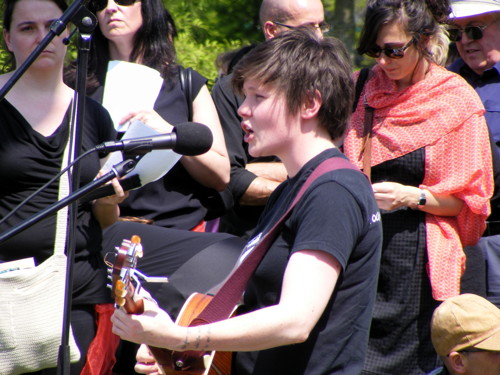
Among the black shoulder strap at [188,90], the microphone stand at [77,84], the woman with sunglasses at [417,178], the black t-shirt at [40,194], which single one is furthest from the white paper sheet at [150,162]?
the woman with sunglasses at [417,178]

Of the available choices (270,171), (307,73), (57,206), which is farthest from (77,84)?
(270,171)

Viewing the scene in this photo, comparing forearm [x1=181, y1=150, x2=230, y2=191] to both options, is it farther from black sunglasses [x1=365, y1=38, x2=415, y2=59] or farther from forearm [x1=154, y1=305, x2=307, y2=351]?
forearm [x1=154, y1=305, x2=307, y2=351]

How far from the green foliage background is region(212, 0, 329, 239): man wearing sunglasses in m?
1.42

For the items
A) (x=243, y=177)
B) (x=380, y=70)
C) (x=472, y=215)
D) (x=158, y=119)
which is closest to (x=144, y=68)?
(x=158, y=119)

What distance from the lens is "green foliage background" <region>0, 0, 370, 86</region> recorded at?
5.66 metres

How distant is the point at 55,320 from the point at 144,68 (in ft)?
3.87

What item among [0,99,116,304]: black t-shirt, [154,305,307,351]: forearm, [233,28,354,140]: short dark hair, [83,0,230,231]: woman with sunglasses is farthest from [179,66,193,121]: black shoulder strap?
[154,305,307,351]: forearm

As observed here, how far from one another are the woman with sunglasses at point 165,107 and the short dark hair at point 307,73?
1151 mm

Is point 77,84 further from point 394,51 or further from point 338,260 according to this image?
point 394,51

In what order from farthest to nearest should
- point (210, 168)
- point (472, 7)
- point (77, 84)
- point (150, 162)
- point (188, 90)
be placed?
point (472, 7), point (188, 90), point (210, 168), point (150, 162), point (77, 84)

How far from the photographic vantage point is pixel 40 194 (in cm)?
309

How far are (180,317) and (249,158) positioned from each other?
5.39 ft

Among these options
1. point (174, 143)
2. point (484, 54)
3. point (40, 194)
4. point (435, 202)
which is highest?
point (174, 143)

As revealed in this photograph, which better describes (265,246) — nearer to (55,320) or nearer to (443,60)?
(55,320)
